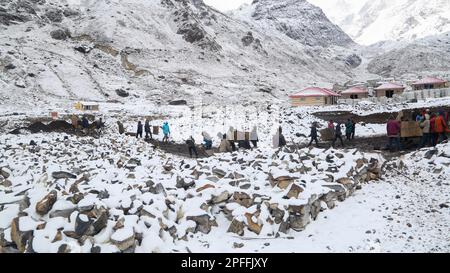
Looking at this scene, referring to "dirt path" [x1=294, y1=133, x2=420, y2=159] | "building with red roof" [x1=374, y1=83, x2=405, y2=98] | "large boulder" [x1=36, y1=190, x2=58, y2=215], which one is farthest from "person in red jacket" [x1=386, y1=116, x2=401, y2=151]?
"building with red roof" [x1=374, y1=83, x2=405, y2=98]

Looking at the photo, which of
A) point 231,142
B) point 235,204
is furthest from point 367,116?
point 235,204

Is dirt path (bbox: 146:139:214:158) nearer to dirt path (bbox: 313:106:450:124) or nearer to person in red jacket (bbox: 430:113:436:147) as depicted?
person in red jacket (bbox: 430:113:436:147)

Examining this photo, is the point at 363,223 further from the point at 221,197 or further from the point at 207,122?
the point at 207,122

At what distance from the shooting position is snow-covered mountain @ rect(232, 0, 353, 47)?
158 meters

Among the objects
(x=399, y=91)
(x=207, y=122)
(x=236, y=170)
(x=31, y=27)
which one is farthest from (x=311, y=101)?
(x=31, y=27)

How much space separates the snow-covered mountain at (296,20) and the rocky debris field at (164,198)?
5621 inches

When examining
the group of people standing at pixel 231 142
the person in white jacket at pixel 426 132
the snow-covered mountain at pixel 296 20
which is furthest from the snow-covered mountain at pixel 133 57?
the snow-covered mountain at pixel 296 20

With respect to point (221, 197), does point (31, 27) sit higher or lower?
higher

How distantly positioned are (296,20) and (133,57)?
120 metres

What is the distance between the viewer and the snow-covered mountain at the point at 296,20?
158125 millimetres

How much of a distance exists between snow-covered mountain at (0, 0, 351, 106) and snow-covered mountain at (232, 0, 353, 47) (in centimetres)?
4829

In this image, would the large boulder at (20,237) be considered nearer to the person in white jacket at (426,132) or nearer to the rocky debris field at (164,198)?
the rocky debris field at (164,198)
